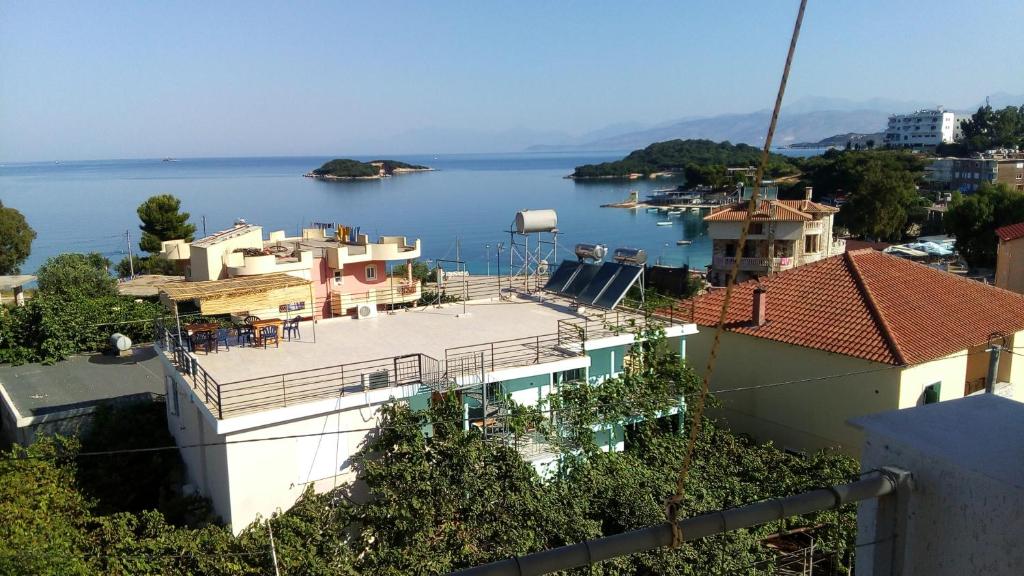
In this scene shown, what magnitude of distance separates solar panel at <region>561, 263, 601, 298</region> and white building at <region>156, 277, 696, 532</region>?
1.02 meters

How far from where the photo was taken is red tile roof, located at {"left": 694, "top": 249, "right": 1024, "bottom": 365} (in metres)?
14.0

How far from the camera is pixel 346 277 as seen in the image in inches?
1026

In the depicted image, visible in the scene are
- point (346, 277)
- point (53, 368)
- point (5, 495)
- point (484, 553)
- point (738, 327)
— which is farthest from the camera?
point (346, 277)

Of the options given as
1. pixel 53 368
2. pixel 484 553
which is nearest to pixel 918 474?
pixel 484 553

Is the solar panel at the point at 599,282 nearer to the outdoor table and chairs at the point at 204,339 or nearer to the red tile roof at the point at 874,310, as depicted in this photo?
the red tile roof at the point at 874,310

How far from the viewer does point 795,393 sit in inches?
571

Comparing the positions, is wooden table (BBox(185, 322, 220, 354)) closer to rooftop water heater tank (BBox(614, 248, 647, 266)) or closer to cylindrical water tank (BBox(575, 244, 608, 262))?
cylindrical water tank (BBox(575, 244, 608, 262))

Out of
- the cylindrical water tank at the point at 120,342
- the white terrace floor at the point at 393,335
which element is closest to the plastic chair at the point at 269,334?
the white terrace floor at the point at 393,335

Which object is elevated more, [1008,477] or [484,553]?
[1008,477]

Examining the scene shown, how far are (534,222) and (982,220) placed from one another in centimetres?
3985

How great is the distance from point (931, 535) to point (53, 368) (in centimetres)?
2109

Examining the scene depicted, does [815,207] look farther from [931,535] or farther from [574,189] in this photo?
[574,189]

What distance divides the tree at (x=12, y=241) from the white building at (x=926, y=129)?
15382cm

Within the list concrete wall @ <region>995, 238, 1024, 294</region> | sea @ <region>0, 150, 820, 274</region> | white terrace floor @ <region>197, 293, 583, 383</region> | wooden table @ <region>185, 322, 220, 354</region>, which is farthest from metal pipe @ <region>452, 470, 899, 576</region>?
sea @ <region>0, 150, 820, 274</region>
